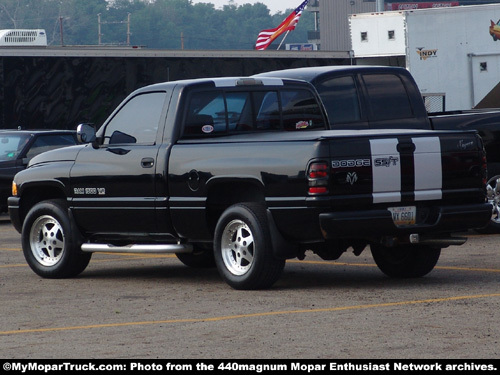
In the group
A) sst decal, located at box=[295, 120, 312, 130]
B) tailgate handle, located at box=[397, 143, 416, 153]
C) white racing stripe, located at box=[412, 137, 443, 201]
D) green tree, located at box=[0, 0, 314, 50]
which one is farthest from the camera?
green tree, located at box=[0, 0, 314, 50]

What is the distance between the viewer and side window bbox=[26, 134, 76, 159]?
21516 millimetres

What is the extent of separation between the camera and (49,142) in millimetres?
21703

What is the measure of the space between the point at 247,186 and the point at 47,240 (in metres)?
2.65

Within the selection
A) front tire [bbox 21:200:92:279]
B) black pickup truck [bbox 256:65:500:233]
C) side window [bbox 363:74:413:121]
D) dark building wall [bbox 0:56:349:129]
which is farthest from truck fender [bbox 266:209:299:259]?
dark building wall [bbox 0:56:349:129]

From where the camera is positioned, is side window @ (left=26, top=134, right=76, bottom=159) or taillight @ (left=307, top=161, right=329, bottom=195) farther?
side window @ (left=26, top=134, right=76, bottom=159)

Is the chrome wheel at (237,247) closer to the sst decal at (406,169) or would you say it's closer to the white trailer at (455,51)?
the sst decal at (406,169)

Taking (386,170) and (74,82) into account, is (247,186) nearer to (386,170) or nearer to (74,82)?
(386,170)

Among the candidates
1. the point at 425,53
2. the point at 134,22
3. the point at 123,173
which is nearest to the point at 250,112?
the point at 123,173

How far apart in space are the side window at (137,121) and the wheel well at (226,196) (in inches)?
35.7

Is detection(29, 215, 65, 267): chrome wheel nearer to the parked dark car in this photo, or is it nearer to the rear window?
the rear window

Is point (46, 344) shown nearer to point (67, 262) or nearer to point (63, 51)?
point (67, 262)

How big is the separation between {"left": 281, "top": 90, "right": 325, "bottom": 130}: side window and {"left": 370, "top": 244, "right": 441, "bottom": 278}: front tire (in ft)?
4.89

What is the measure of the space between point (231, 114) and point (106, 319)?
10.4 ft
